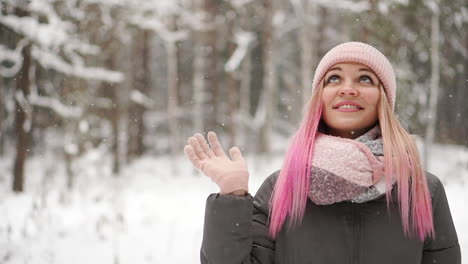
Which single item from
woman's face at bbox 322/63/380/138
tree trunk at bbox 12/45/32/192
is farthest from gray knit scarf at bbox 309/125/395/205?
tree trunk at bbox 12/45/32/192

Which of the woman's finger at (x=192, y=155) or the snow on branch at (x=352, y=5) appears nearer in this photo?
the woman's finger at (x=192, y=155)

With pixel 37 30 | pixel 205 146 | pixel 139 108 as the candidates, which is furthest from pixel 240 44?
pixel 205 146

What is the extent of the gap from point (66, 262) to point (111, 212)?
2637 mm

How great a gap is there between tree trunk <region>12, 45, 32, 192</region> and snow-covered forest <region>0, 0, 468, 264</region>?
0.11 ft

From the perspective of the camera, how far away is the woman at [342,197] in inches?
64.3

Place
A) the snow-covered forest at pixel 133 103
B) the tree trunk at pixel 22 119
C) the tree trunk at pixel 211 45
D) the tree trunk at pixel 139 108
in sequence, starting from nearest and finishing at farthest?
the snow-covered forest at pixel 133 103 < the tree trunk at pixel 22 119 < the tree trunk at pixel 211 45 < the tree trunk at pixel 139 108

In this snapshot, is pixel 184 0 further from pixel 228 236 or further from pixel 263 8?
pixel 228 236

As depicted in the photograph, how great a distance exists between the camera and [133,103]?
17906 millimetres

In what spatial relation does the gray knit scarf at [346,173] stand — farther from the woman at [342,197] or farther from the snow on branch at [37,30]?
the snow on branch at [37,30]

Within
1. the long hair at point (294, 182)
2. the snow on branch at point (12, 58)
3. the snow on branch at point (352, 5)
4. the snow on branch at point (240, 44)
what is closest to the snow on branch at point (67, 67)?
the snow on branch at point (12, 58)

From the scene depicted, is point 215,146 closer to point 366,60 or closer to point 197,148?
point 197,148

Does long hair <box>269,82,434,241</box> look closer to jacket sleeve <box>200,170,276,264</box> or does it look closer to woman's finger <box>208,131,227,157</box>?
jacket sleeve <box>200,170,276,264</box>

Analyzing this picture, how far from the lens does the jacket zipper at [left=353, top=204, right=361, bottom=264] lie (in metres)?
1.65

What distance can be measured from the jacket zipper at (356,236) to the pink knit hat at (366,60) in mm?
701
